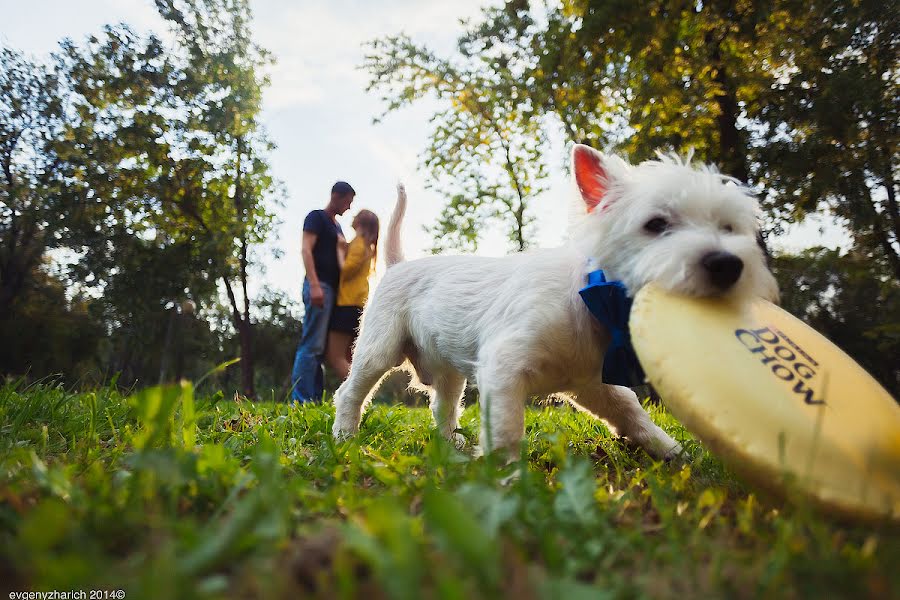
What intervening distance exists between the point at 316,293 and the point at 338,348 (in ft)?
3.61

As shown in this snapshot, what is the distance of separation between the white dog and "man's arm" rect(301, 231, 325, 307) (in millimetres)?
4405

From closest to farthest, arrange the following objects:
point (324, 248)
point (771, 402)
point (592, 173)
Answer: point (771, 402) → point (592, 173) → point (324, 248)

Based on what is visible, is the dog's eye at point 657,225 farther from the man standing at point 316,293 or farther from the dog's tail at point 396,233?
the man standing at point 316,293

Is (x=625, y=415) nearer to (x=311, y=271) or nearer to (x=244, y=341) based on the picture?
(x=311, y=271)

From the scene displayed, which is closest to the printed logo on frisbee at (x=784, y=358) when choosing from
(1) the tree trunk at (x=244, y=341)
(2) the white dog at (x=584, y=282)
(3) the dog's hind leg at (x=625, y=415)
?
(2) the white dog at (x=584, y=282)

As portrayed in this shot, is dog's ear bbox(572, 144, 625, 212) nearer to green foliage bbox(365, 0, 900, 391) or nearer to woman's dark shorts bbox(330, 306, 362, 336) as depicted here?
woman's dark shorts bbox(330, 306, 362, 336)

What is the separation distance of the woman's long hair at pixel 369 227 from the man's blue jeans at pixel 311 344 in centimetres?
99

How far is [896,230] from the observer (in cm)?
1142

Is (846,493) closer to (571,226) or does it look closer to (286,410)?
(571,226)

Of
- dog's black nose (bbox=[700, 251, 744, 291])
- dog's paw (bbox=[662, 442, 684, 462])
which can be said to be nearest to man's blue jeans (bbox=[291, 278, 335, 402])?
dog's paw (bbox=[662, 442, 684, 462])

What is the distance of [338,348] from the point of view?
886cm

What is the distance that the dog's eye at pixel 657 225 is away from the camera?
288 centimetres

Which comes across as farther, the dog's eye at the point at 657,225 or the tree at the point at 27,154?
the tree at the point at 27,154

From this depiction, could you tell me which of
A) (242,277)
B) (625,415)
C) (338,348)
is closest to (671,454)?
(625,415)
